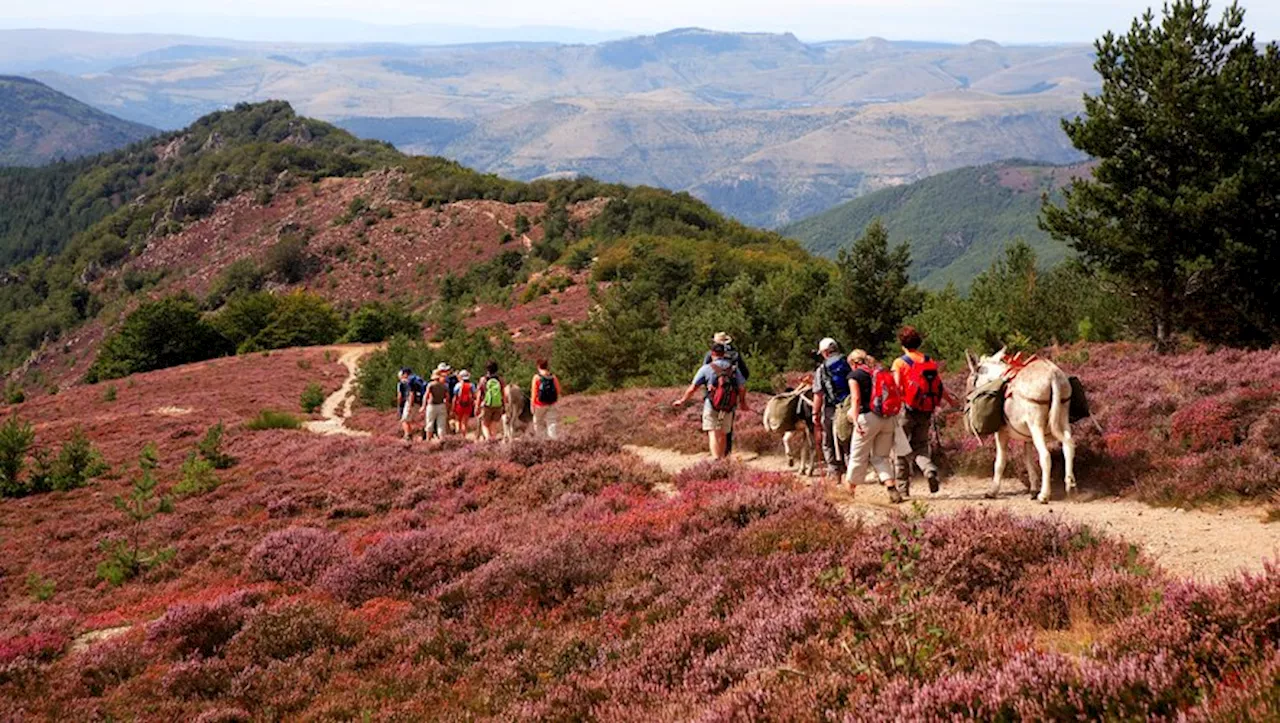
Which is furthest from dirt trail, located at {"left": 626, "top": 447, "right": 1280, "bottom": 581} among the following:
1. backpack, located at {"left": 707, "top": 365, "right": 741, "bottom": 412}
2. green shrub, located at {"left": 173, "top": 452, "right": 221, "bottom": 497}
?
green shrub, located at {"left": 173, "top": 452, "right": 221, "bottom": 497}

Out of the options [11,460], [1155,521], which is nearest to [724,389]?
[1155,521]

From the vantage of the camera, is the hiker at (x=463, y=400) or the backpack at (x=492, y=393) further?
the hiker at (x=463, y=400)

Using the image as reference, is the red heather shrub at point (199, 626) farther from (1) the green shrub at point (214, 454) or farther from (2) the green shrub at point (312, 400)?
(2) the green shrub at point (312, 400)

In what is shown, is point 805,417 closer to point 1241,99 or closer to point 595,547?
point 595,547

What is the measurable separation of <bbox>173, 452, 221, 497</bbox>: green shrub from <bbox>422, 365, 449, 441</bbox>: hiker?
16.1 feet

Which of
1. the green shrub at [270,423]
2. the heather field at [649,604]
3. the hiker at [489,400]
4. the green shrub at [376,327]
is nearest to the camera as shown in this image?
the heather field at [649,604]

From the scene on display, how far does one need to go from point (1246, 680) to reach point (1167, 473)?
755cm

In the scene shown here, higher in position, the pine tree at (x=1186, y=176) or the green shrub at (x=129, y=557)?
the pine tree at (x=1186, y=176)

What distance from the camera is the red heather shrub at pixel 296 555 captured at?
34.8 feet

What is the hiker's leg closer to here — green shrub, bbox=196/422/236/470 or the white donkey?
green shrub, bbox=196/422/236/470

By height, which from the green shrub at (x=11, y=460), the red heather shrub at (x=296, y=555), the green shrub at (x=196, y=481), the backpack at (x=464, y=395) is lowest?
the green shrub at (x=11, y=460)

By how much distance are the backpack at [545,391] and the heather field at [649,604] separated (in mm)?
2026

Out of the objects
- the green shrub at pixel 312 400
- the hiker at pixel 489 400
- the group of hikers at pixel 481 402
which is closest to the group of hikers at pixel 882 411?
the group of hikers at pixel 481 402

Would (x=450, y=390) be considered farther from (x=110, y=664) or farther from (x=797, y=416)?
(x=110, y=664)
